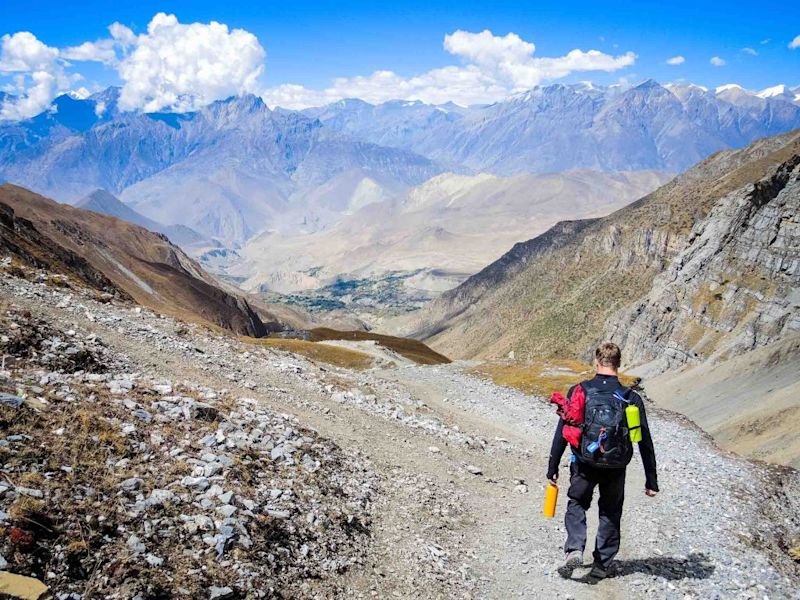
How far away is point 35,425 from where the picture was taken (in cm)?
999

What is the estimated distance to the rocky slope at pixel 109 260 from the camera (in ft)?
206

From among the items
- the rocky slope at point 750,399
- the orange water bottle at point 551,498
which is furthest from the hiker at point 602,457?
the rocky slope at point 750,399

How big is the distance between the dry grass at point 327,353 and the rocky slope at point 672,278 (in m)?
36.4

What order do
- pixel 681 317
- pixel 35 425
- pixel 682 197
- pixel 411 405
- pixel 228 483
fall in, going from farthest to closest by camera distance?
1. pixel 682 197
2. pixel 681 317
3. pixel 411 405
4. pixel 228 483
5. pixel 35 425

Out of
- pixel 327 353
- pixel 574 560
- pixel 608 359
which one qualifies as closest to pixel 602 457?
pixel 608 359

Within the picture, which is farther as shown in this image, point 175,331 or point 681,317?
point 681,317

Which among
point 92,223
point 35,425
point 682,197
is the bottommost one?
point 35,425

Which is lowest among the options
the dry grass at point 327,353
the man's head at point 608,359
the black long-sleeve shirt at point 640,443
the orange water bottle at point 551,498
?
the dry grass at point 327,353

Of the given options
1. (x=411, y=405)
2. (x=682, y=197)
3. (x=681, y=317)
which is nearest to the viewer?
(x=411, y=405)

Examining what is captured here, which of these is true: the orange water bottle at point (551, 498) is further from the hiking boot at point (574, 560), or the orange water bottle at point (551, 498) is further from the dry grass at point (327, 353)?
the dry grass at point (327, 353)

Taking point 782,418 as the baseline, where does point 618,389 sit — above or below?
above

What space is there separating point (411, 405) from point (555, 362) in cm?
3644

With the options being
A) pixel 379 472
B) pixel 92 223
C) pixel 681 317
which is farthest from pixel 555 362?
pixel 92 223

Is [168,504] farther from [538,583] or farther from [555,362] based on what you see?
[555,362]
